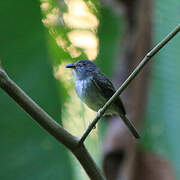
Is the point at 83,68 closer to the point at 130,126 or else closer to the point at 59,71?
the point at 59,71

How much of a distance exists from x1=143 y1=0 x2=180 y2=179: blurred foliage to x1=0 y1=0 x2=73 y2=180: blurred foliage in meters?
0.85

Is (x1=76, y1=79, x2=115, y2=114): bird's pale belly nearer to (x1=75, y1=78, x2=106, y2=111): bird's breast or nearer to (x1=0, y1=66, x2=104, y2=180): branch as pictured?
(x1=75, y1=78, x2=106, y2=111): bird's breast

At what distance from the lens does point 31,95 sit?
3.82m

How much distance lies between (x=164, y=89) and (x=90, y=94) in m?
0.70

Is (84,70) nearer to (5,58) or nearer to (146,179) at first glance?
(5,58)

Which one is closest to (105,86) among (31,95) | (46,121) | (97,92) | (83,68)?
(97,92)

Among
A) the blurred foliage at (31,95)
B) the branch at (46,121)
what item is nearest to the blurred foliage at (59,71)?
the blurred foliage at (31,95)

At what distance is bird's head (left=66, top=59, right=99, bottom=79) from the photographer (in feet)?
14.1

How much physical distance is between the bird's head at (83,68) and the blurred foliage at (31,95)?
0.44 m

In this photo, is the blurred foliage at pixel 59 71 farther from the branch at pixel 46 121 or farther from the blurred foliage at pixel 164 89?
the branch at pixel 46 121

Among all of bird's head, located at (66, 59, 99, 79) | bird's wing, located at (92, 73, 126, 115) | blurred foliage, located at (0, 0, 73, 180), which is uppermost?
blurred foliage, located at (0, 0, 73, 180)

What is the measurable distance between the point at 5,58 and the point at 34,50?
1.01ft

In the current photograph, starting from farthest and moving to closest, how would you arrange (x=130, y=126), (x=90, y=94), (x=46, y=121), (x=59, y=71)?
(x=59, y=71)
(x=90, y=94)
(x=130, y=126)
(x=46, y=121)

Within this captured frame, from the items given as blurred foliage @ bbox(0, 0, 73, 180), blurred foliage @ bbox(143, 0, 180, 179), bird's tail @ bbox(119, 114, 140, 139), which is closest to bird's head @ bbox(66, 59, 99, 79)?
blurred foliage @ bbox(0, 0, 73, 180)
